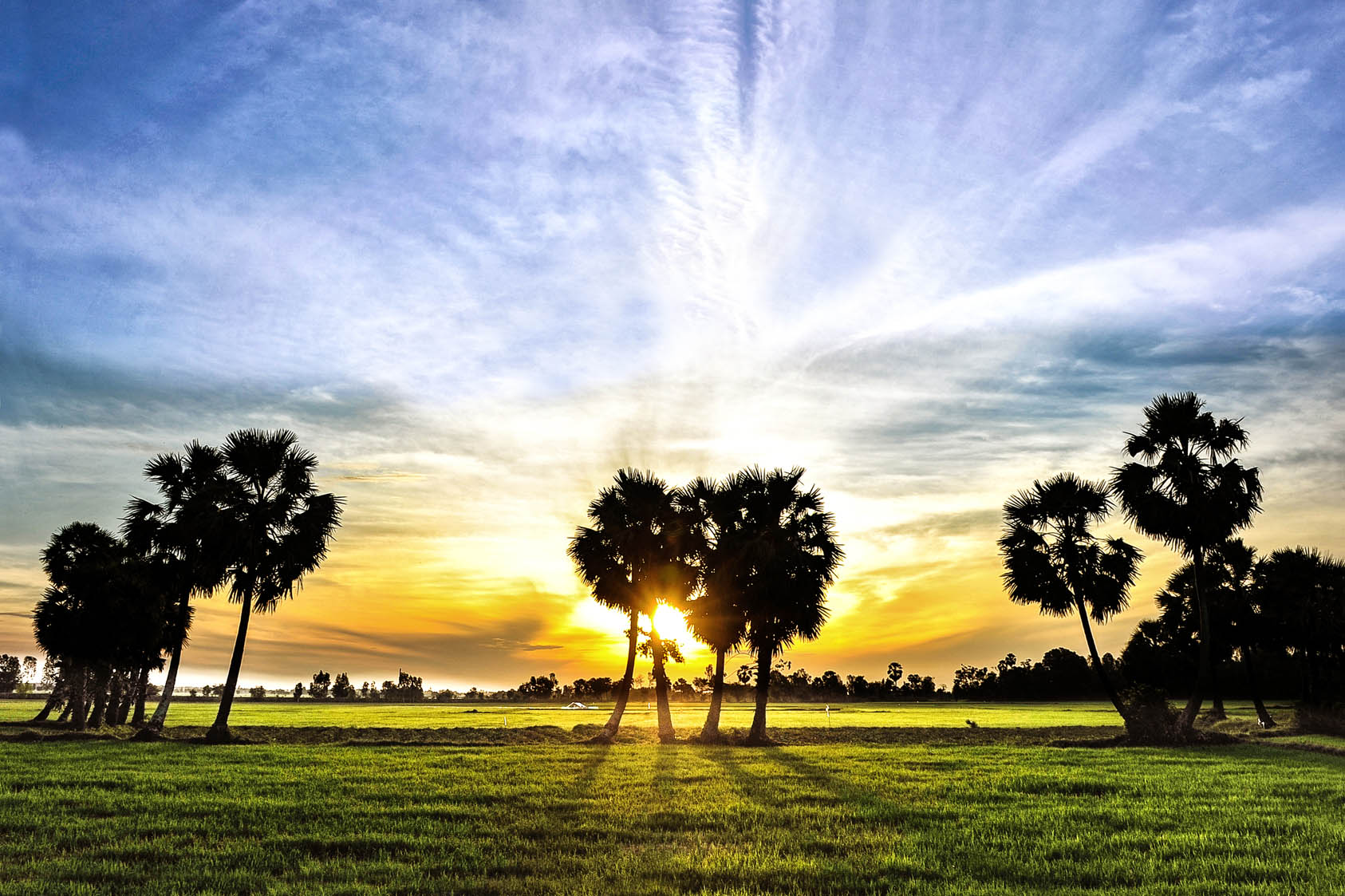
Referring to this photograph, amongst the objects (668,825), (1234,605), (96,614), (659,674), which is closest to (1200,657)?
(1234,605)

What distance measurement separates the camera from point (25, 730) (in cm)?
3900

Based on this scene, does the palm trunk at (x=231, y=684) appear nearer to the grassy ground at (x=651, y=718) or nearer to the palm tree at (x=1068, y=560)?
the grassy ground at (x=651, y=718)

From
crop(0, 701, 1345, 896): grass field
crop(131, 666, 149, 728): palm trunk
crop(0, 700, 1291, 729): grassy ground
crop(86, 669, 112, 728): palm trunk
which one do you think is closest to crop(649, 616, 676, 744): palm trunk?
crop(0, 700, 1291, 729): grassy ground

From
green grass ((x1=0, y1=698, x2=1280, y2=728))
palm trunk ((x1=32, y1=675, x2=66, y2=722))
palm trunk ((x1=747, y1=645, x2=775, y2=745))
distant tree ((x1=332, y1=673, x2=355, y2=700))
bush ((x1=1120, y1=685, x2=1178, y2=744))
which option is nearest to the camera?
bush ((x1=1120, y1=685, x2=1178, y2=744))

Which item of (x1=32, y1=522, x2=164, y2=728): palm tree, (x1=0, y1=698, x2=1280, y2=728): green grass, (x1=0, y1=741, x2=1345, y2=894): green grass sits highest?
(x1=32, y1=522, x2=164, y2=728): palm tree

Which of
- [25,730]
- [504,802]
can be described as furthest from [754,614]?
[25,730]

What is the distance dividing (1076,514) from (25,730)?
53007 millimetres

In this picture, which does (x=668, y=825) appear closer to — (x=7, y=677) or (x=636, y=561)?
(x=636, y=561)

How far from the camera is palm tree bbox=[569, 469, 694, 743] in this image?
139 ft

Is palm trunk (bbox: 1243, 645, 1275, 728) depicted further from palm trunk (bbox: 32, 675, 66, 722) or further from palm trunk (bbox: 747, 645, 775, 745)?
palm trunk (bbox: 32, 675, 66, 722)

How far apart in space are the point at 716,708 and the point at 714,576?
6.36m

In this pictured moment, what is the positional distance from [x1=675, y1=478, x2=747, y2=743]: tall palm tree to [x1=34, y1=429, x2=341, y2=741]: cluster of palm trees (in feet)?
59.5

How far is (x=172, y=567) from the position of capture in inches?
1740

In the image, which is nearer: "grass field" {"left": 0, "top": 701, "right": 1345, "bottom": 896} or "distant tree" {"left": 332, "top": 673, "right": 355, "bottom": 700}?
"grass field" {"left": 0, "top": 701, "right": 1345, "bottom": 896}
